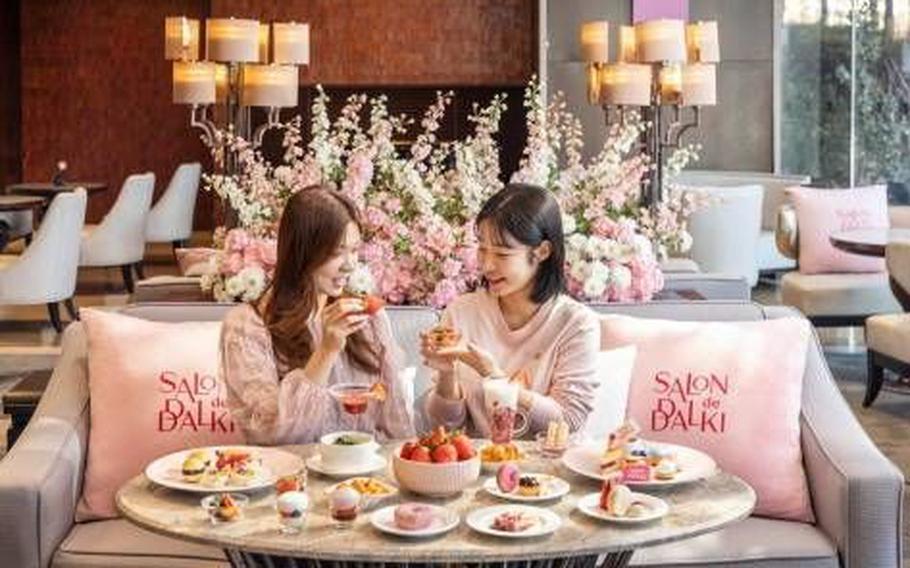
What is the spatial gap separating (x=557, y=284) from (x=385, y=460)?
691 millimetres

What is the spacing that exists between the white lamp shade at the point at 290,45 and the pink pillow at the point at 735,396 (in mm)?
3620

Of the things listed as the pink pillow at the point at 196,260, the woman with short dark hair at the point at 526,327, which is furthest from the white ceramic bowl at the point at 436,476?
the pink pillow at the point at 196,260

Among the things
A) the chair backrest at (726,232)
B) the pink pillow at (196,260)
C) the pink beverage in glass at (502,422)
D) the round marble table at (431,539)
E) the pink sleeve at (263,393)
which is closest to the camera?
the round marble table at (431,539)

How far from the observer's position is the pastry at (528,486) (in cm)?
288

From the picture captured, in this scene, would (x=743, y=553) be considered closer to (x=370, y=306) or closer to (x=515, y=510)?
(x=515, y=510)

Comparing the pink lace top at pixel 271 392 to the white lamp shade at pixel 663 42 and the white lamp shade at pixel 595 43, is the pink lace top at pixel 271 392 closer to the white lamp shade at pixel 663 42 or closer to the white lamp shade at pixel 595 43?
the white lamp shade at pixel 663 42

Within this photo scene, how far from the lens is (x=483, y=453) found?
122 inches

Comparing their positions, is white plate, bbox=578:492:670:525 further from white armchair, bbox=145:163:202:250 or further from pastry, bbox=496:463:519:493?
white armchair, bbox=145:163:202:250

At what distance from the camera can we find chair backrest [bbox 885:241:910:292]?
277 inches

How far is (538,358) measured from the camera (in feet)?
11.7

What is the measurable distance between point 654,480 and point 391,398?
0.76 m

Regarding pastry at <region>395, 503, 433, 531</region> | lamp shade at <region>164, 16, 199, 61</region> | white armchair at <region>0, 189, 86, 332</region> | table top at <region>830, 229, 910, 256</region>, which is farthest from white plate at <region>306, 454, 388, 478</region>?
white armchair at <region>0, 189, 86, 332</region>

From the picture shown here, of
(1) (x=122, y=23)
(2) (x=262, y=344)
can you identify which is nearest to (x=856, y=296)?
(2) (x=262, y=344)

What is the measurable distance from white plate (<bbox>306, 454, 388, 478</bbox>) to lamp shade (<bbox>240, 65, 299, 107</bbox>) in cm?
408
